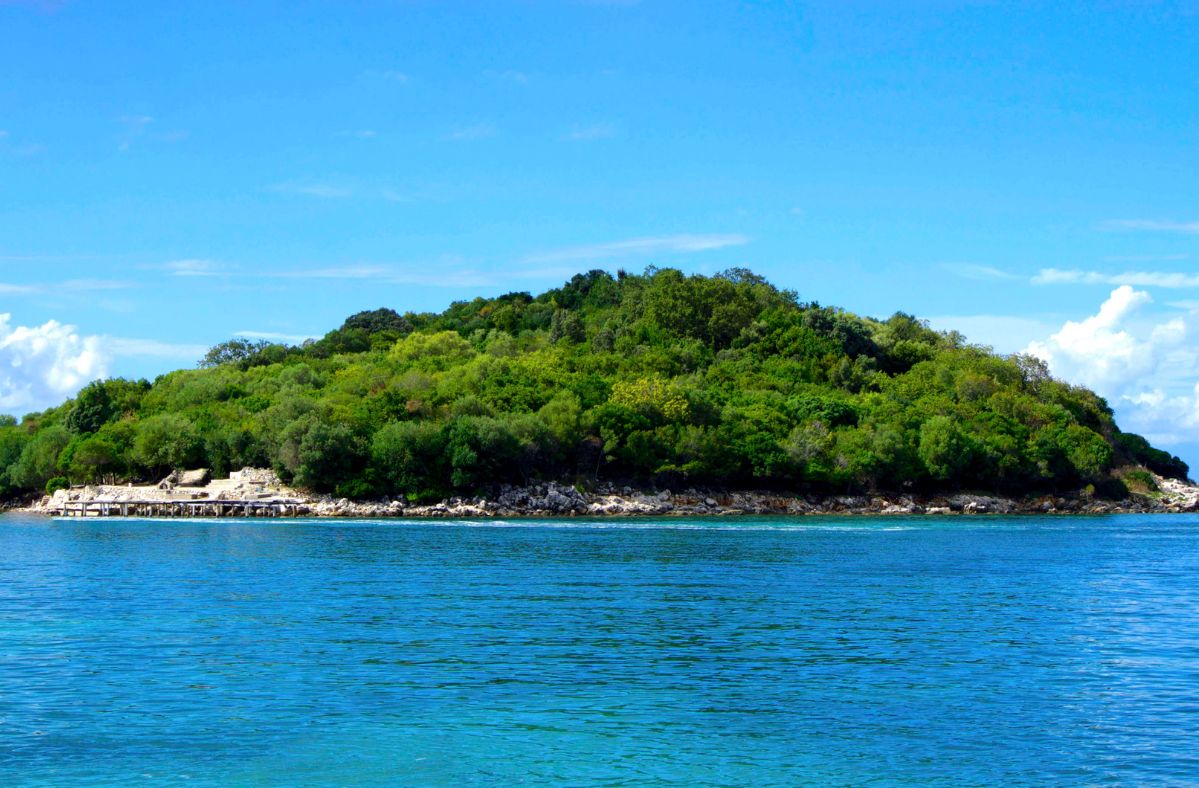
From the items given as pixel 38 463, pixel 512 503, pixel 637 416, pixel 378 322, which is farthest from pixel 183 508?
pixel 378 322

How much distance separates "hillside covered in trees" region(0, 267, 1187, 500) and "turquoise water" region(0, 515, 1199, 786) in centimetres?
4122

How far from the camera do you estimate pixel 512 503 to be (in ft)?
285

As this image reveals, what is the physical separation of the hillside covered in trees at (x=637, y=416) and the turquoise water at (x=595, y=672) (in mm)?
41220

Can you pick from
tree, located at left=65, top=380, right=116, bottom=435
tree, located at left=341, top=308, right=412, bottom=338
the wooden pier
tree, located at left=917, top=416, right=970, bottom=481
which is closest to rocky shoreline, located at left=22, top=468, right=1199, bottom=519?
the wooden pier

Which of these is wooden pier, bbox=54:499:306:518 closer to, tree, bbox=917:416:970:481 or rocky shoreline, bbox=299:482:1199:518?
rocky shoreline, bbox=299:482:1199:518

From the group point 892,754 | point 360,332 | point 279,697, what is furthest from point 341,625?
point 360,332

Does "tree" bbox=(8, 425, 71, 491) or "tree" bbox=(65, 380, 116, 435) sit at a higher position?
"tree" bbox=(65, 380, 116, 435)

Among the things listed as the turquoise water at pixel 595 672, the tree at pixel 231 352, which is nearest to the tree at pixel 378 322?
the tree at pixel 231 352

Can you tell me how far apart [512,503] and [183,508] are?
2482cm

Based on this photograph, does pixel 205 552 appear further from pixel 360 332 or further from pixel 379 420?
pixel 360 332

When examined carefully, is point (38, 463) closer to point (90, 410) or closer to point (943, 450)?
point (90, 410)

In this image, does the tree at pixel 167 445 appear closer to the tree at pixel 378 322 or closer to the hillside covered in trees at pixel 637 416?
the hillside covered in trees at pixel 637 416

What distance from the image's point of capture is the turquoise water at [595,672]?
54.6ft

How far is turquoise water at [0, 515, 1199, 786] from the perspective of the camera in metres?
16.6
